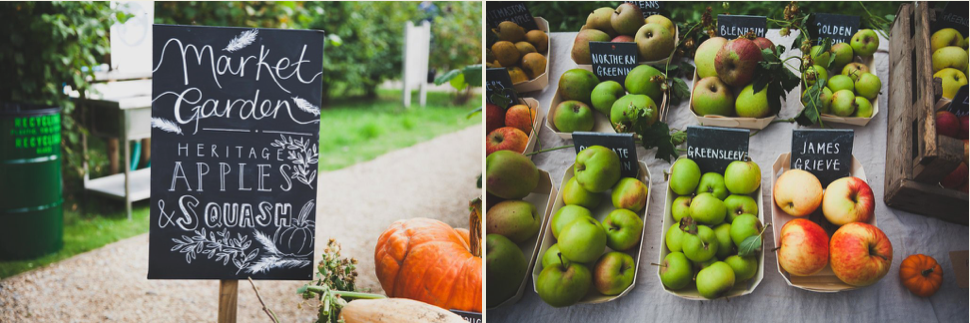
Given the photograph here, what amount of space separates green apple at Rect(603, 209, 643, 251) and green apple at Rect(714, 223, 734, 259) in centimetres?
20

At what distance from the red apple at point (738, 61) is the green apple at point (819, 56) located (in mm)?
275

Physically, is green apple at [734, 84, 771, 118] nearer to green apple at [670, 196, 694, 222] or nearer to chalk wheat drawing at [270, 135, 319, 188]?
green apple at [670, 196, 694, 222]

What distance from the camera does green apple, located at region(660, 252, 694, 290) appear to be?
1591mm

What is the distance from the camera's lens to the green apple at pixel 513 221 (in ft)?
5.57

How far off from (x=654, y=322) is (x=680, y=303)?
9 centimetres

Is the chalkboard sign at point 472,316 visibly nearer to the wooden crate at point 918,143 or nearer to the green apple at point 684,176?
the green apple at point 684,176

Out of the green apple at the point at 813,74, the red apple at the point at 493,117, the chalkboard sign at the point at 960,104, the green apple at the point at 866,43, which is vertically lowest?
the red apple at the point at 493,117

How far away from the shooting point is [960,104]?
71.2 inches

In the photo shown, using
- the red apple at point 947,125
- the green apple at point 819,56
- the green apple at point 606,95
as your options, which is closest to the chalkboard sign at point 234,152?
the green apple at point 606,95

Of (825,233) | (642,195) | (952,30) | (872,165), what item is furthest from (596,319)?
(952,30)

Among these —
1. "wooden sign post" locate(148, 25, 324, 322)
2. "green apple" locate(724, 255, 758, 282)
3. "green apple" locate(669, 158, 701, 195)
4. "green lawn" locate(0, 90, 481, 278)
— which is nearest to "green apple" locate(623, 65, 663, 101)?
"green apple" locate(669, 158, 701, 195)

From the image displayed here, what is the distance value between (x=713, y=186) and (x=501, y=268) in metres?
0.65

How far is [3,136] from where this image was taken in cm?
333

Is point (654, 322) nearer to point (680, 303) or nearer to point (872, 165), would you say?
point (680, 303)
